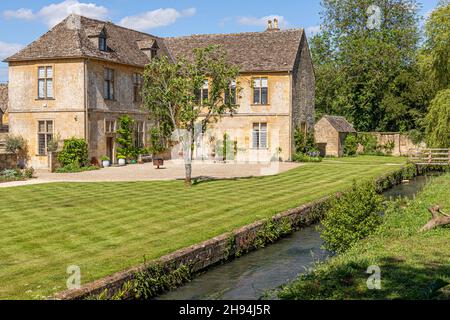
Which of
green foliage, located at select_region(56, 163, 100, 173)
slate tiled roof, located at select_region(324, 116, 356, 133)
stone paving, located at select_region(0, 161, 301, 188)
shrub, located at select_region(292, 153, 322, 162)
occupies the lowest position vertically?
stone paving, located at select_region(0, 161, 301, 188)

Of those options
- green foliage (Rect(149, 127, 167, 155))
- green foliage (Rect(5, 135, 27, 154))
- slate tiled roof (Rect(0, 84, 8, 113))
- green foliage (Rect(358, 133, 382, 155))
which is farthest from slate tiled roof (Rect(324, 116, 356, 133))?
slate tiled roof (Rect(0, 84, 8, 113))

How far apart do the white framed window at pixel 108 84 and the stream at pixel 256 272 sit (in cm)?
2065

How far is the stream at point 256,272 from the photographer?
443 inches

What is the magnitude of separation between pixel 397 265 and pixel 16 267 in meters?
7.31

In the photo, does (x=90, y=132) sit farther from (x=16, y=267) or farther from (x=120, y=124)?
(x=16, y=267)

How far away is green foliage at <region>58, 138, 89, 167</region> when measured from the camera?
3150cm

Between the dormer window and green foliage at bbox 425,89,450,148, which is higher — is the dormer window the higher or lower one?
the higher one

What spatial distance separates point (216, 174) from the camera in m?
29.4

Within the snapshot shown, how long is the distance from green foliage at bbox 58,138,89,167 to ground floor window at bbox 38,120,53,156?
2.19m

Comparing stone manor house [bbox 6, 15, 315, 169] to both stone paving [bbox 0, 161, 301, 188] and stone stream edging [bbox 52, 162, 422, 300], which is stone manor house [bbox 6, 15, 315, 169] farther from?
stone stream edging [bbox 52, 162, 422, 300]

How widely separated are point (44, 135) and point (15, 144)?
175 centimetres

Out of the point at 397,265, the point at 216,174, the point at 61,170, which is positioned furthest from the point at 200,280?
the point at 61,170

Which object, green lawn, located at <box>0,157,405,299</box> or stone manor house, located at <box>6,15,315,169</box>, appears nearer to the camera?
green lawn, located at <box>0,157,405,299</box>

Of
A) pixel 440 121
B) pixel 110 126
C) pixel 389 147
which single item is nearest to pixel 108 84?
pixel 110 126
